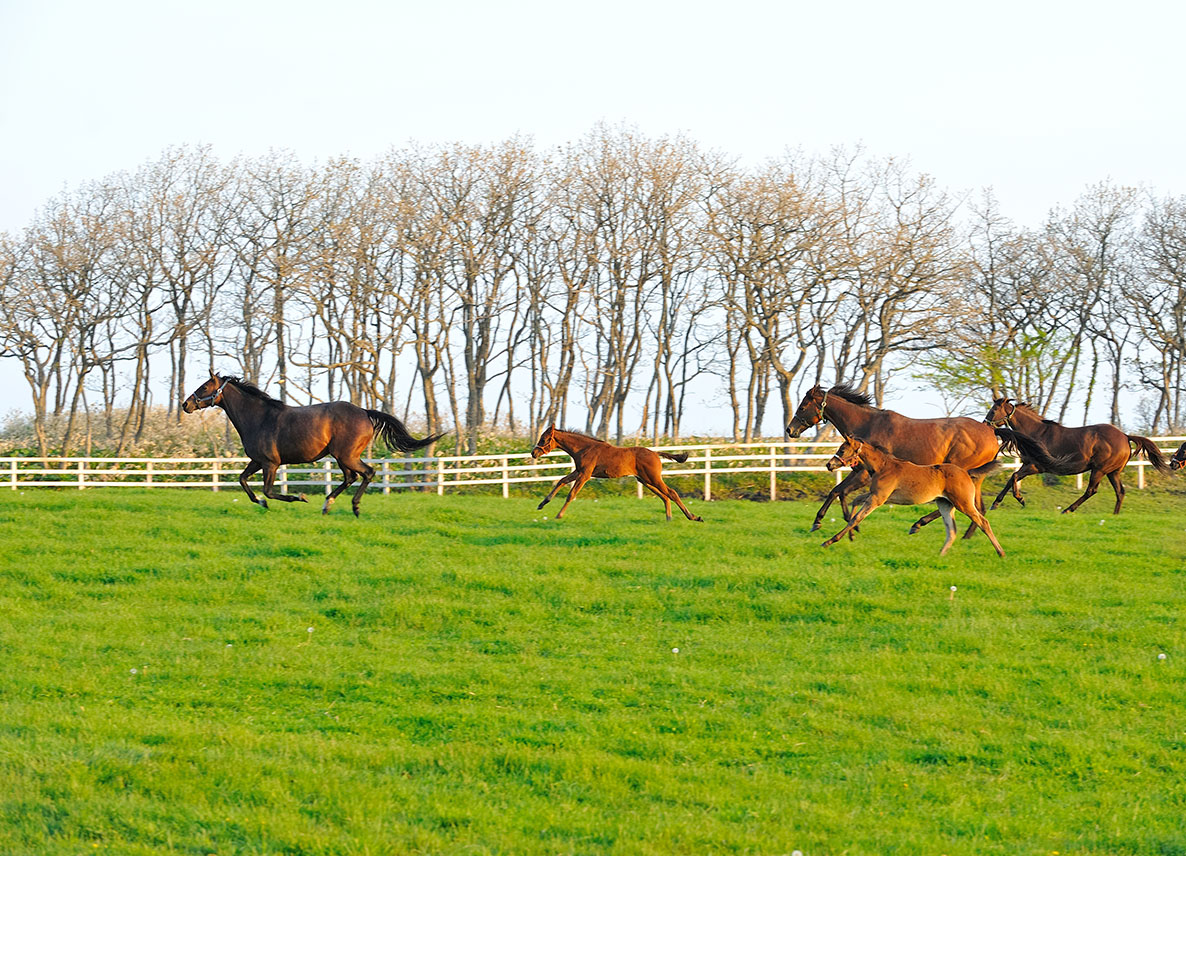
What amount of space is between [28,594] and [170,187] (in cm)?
3291

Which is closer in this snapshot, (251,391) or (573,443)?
(251,391)

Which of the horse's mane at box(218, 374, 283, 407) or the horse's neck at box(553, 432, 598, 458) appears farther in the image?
the horse's neck at box(553, 432, 598, 458)

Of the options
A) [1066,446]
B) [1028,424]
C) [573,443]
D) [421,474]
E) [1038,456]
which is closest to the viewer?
[1038,456]

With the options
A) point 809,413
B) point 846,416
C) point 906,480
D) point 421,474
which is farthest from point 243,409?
point 421,474

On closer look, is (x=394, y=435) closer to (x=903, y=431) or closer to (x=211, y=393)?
(x=211, y=393)

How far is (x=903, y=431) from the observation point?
12328mm

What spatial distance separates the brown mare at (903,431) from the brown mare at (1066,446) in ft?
0.87

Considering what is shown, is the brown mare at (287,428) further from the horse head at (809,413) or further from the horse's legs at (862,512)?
the horse's legs at (862,512)

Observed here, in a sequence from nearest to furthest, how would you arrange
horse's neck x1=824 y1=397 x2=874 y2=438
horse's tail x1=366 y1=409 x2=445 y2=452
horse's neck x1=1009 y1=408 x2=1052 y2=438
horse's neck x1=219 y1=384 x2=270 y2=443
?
horse's neck x1=824 y1=397 x2=874 y2=438, horse's neck x1=219 y1=384 x2=270 y2=443, horse's tail x1=366 y1=409 x2=445 y2=452, horse's neck x1=1009 y1=408 x2=1052 y2=438

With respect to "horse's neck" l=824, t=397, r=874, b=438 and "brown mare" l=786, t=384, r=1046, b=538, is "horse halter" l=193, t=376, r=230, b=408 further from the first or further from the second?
"horse's neck" l=824, t=397, r=874, b=438

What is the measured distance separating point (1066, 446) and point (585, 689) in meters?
6.64

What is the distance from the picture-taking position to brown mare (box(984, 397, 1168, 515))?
12203mm

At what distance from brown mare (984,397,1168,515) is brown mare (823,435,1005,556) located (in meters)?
1.06

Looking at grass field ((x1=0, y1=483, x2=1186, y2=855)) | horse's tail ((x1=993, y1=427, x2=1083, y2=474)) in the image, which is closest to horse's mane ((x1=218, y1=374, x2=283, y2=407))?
grass field ((x1=0, y1=483, x2=1186, y2=855))
